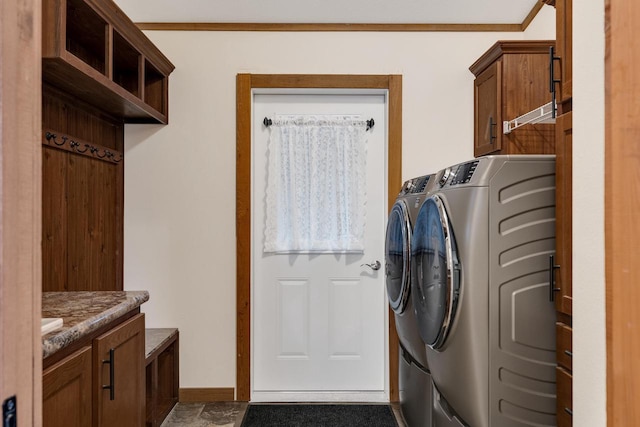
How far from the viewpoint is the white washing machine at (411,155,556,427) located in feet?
5.34

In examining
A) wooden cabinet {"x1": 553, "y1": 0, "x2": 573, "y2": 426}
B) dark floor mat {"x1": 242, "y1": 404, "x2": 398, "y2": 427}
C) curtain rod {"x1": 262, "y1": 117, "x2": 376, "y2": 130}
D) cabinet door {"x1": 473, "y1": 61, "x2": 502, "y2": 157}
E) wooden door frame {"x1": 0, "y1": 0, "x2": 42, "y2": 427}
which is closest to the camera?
wooden door frame {"x1": 0, "y1": 0, "x2": 42, "y2": 427}

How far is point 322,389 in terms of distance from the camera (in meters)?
3.02

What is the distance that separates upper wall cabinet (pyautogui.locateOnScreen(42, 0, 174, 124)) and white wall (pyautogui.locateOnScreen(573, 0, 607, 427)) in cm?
179

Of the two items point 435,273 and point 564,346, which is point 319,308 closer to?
point 435,273

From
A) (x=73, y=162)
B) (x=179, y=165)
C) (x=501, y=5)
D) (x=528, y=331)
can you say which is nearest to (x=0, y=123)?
(x=528, y=331)

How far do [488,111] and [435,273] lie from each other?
1277 millimetres

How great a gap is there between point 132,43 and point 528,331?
233 centimetres

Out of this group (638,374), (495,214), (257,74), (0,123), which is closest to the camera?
(0,123)

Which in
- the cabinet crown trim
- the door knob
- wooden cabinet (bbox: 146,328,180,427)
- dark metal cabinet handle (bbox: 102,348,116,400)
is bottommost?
wooden cabinet (bbox: 146,328,180,427)

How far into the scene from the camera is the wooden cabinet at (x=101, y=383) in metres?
1.20

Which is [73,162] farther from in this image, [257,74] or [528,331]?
[528,331]

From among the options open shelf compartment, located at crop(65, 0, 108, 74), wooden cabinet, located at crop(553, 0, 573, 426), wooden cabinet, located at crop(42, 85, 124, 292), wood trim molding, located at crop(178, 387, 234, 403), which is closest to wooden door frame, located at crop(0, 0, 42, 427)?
wooden cabinet, located at crop(553, 0, 573, 426)

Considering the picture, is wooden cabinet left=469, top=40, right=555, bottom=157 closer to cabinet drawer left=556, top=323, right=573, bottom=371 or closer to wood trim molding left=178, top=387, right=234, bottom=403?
cabinet drawer left=556, top=323, right=573, bottom=371

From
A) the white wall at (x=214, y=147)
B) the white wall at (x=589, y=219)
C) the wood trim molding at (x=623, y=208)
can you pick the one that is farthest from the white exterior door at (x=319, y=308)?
the wood trim molding at (x=623, y=208)
